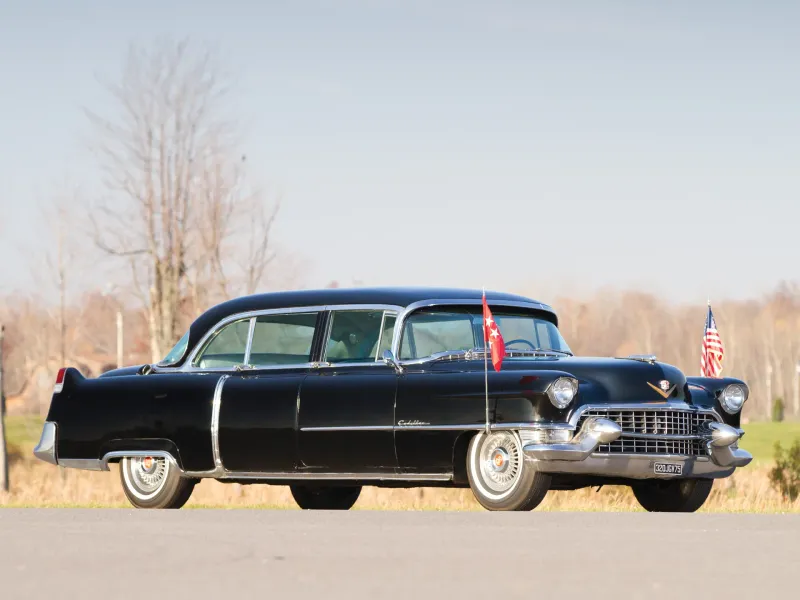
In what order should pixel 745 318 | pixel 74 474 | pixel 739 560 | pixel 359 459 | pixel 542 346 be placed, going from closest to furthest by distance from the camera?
pixel 739 560 → pixel 359 459 → pixel 542 346 → pixel 74 474 → pixel 745 318

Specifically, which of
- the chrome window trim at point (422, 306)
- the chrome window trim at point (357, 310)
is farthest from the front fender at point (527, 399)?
the chrome window trim at point (357, 310)

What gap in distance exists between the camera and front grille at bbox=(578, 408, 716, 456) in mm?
12695

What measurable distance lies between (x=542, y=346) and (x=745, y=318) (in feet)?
355

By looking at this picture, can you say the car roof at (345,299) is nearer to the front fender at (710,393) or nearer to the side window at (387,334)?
the side window at (387,334)

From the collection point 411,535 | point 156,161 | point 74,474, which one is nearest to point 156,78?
point 156,161

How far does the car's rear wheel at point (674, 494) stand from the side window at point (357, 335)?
102 inches

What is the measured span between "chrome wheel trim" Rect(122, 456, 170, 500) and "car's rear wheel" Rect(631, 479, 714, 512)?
4.32 metres

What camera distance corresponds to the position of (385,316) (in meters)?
13.8

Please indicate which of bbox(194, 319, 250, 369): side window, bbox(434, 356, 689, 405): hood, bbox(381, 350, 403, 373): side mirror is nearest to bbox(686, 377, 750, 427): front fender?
bbox(434, 356, 689, 405): hood

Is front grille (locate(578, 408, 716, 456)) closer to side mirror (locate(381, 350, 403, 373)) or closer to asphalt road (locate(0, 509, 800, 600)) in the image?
asphalt road (locate(0, 509, 800, 600))

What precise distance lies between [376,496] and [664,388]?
10238mm

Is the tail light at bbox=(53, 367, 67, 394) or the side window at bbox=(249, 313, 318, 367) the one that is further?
the tail light at bbox=(53, 367, 67, 394)

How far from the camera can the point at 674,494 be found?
46.9 ft

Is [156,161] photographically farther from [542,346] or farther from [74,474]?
[542,346]
